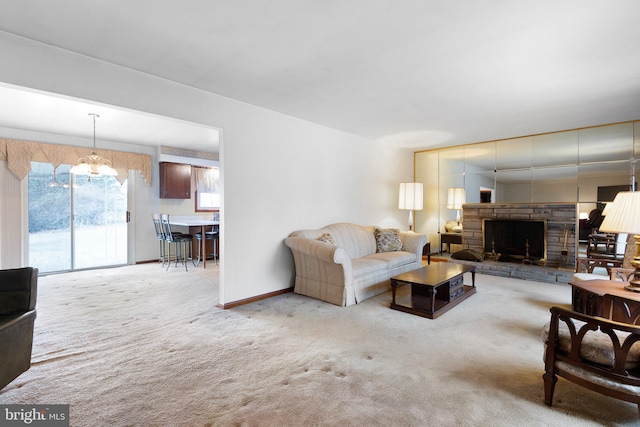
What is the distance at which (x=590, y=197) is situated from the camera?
16.4ft

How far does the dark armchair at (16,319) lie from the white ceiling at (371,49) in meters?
1.82

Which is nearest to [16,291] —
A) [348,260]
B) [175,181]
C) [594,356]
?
[348,260]

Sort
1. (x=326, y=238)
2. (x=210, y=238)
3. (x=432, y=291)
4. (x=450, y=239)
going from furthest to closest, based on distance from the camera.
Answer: (x=450, y=239)
(x=210, y=238)
(x=326, y=238)
(x=432, y=291)

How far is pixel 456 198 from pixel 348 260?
380 cm

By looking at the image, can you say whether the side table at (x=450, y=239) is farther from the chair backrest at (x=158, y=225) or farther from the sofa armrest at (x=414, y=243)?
the chair backrest at (x=158, y=225)

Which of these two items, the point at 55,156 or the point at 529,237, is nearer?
the point at 55,156

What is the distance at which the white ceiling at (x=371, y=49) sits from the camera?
6.62 feet

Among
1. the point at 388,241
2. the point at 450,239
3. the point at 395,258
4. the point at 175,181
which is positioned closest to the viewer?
the point at 395,258

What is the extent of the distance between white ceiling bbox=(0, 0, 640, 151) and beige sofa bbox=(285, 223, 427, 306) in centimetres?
180

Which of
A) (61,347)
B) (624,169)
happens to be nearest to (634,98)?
(624,169)

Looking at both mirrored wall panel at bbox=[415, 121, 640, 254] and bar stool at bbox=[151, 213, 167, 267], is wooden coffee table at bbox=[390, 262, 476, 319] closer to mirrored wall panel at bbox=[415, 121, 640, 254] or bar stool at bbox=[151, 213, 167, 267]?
mirrored wall panel at bbox=[415, 121, 640, 254]

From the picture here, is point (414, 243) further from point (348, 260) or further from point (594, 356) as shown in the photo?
point (594, 356)

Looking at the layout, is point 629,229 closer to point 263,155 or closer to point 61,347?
point 263,155

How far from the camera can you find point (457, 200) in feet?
21.1
